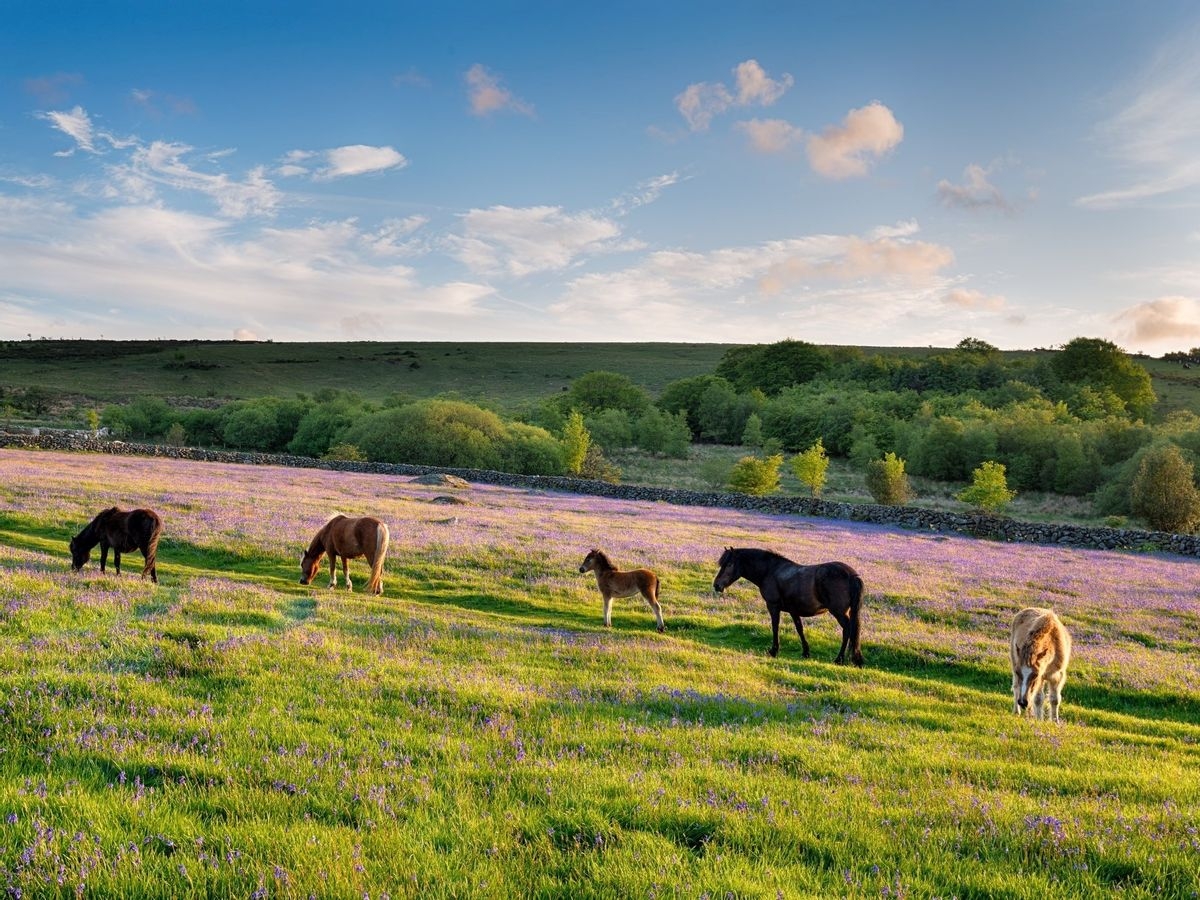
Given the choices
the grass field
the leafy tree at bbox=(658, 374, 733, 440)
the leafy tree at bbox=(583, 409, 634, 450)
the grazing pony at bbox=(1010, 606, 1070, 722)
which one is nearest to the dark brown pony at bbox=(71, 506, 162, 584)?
the grass field

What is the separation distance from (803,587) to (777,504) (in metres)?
39.0

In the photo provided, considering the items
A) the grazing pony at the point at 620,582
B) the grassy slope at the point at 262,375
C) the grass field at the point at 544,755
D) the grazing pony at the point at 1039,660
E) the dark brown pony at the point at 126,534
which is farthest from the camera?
the grassy slope at the point at 262,375

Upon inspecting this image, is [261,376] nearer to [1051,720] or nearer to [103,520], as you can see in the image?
[103,520]

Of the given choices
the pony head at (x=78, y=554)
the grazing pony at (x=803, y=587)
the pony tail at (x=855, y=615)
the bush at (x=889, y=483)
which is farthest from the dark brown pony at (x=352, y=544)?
the bush at (x=889, y=483)

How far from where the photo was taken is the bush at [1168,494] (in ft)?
161

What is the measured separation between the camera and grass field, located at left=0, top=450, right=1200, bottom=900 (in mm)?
4582

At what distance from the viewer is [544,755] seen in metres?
6.67

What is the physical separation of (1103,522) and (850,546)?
39519 mm

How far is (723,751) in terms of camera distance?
7.14 meters

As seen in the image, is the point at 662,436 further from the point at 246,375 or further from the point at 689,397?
the point at 246,375

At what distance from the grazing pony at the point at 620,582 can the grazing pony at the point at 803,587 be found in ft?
5.43

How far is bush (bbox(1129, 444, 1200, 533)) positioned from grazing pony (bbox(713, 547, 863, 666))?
171ft

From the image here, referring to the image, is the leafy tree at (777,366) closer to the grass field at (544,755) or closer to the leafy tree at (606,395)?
the leafy tree at (606,395)

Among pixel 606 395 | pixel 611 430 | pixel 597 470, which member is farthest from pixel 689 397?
pixel 597 470
